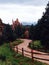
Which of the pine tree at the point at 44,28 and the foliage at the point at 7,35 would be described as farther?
the foliage at the point at 7,35

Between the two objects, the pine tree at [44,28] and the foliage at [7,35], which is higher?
the pine tree at [44,28]

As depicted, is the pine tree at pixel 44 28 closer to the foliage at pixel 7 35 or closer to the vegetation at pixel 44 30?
the vegetation at pixel 44 30

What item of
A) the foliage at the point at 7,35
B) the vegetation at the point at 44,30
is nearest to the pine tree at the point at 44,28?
the vegetation at the point at 44,30

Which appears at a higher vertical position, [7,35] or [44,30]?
[44,30]

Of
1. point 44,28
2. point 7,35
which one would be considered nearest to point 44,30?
point 44,28

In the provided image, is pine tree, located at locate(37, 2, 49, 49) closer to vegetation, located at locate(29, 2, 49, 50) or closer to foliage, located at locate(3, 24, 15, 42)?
vegetation, located at locate(29, 2, 49, 50)

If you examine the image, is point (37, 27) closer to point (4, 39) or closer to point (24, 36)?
point (4, 39)

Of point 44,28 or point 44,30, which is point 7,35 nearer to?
point 44,28

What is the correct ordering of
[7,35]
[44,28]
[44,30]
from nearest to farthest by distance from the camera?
[44,30], [44,28], [7,35]

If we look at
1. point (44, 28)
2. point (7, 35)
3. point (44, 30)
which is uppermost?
point (44, 28)

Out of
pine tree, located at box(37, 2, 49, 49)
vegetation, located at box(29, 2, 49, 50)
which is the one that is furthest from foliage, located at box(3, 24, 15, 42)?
pine tree, located at box(37, 2, 49, 49)

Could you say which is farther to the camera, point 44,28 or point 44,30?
point 44,28

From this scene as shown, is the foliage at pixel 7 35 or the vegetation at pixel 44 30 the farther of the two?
the foliage at pixel 7 35

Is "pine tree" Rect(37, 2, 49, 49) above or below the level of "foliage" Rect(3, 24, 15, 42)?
above
